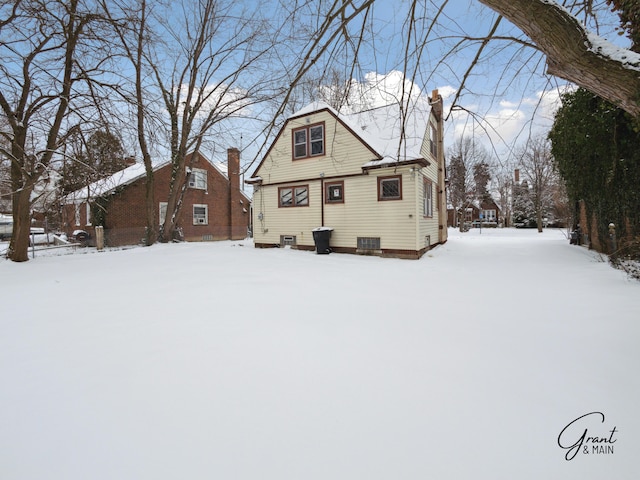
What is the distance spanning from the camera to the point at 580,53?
246cm

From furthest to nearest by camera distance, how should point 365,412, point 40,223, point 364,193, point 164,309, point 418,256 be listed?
point 40,223 < point 364,193 < point 418,256 < point 164,309 < point 365,412

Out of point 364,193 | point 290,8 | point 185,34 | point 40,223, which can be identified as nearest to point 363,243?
point 364,193

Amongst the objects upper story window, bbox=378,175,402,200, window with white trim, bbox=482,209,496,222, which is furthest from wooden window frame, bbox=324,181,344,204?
window with white trim, bbox=482,209,496,222

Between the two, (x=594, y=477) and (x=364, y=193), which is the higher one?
(x=364, y=193)

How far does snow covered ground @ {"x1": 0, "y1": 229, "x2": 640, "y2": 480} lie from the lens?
1.78 meters

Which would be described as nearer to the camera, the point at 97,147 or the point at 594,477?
the point at 594,477

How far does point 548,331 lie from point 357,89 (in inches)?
151

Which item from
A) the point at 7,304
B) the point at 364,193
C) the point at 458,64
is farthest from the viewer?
the point at 364,193

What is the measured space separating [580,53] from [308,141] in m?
11.0

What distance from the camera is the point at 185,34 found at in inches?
562

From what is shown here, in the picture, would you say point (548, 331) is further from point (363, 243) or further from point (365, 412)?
point (363, 243)

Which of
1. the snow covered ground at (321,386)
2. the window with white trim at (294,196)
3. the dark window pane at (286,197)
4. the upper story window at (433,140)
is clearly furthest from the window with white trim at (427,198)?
the snow covered ground at (321,386)

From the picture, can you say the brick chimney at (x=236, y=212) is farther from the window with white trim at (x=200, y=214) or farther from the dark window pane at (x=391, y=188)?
the dark window pane at (x=391, y=188)

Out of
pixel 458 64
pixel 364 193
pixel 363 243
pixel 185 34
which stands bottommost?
pixel 363 243
